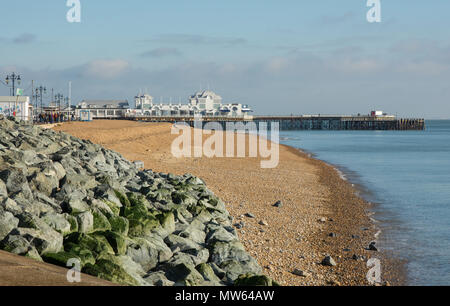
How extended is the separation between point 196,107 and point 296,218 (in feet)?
457

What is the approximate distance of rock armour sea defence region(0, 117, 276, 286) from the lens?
5867mm

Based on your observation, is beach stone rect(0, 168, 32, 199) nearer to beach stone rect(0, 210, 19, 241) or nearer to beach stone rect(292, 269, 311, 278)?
beach stone rect(0, 210, 19, 241)

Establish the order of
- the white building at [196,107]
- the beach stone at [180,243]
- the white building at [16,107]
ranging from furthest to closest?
1. the white building at [196,107]
2. the white building at [16,107]
3. the beach stone at [180,243]

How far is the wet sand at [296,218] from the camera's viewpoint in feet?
29.0

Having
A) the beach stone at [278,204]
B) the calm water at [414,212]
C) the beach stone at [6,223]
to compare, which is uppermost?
the beach stone at [6,223]

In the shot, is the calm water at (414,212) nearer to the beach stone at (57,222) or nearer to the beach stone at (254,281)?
the beach stone at (254,281)

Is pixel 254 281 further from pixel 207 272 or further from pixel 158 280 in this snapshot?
pixel 158 280

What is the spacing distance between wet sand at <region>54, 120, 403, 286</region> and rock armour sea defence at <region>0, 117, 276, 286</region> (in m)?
0.98

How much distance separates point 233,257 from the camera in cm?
755

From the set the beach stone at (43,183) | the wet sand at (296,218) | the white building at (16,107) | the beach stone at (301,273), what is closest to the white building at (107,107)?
the white building at (16,107)

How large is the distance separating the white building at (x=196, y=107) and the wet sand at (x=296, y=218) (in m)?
118

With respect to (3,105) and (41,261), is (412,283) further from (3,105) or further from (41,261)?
(3,105)

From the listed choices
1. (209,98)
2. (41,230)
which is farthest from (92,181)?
(209,98)

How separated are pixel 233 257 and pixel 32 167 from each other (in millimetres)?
4003
